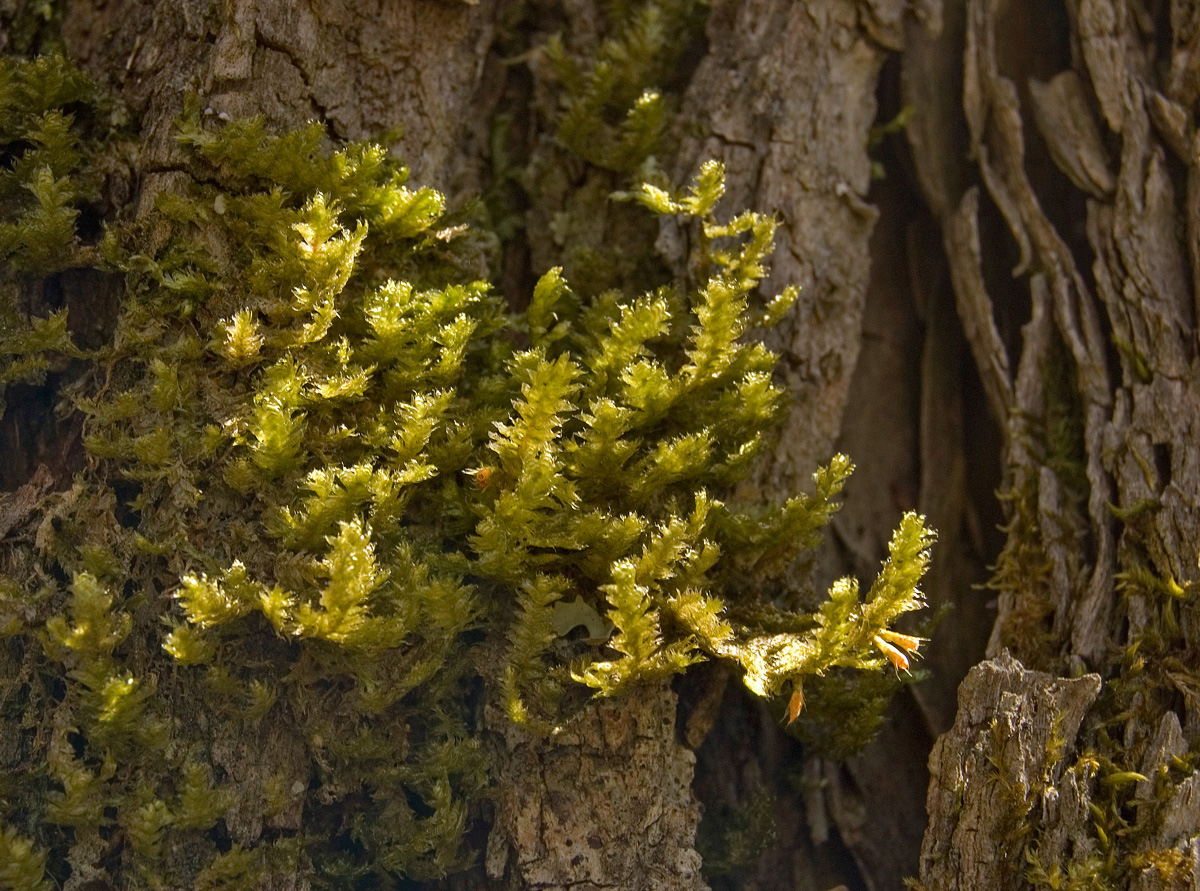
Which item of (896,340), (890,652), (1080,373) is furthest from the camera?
(896,340)

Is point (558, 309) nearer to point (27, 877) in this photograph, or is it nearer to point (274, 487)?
point (274, 487)

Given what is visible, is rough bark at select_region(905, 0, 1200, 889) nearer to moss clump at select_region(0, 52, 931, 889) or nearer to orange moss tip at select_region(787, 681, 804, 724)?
orange moss tip at select_region(787, 681, 804, 724)

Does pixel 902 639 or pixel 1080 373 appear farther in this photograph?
pixel 1080 373

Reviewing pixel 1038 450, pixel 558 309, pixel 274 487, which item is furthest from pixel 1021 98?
pixel 274 487

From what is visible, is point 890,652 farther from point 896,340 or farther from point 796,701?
point 896,340

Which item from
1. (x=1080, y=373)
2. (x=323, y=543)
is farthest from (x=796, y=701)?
(x=1080, y=373)

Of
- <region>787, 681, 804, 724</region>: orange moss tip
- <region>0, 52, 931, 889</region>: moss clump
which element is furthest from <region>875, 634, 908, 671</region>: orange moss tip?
<region>787, 681, 804, 724</region>: orange moss tip
